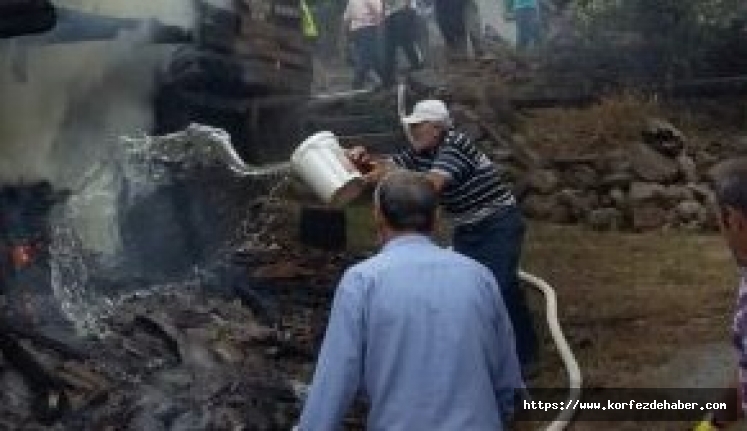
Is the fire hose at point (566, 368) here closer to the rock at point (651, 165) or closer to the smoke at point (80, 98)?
the smoke at point (80, 98)

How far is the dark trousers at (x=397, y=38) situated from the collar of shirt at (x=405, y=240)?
1074 centimetres

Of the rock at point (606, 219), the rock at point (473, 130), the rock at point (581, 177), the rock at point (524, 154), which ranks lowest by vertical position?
the rock at point (606, 219)

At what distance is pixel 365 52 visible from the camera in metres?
14.4

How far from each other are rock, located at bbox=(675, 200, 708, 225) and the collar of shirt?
779cm

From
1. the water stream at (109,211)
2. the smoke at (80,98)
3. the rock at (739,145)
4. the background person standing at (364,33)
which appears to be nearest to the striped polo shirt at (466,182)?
the water stream at (109,211)

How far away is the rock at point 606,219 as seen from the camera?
426 inches

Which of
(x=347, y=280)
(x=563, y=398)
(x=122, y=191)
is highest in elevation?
(x=347, y=280)

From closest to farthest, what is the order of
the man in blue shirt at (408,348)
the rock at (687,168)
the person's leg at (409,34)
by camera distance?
1. the man in blue shirt at (408,348)
2. the rock at (687,168)
3. the person's leg at (409,34)

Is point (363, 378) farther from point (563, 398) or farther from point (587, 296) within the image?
point (587, 296)

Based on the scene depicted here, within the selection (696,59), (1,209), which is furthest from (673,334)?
(696,59)

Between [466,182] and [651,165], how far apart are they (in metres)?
5.66

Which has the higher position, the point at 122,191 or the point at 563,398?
the point at 122,191

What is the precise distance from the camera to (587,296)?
831 cm

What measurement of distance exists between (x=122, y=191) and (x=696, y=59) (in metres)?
8.80
